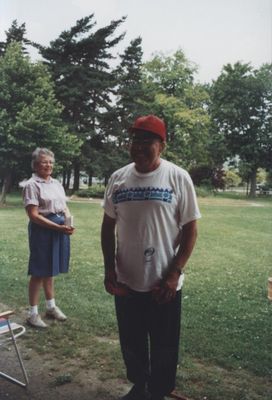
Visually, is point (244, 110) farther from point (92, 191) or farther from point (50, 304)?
point (50, 304)

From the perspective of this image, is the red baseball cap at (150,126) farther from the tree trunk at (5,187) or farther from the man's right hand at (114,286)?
the tree trunk at (5,187)

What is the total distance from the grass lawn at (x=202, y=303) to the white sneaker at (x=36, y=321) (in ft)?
0.30

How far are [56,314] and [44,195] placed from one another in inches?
31.1

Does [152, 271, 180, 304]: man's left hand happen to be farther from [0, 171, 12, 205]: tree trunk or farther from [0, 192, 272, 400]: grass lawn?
[0, 171, 12, 205]: tree trunk

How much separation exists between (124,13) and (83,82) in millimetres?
500

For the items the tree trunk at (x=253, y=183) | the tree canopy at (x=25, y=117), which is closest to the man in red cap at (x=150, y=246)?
the tree canopy at (x=25, y=117)

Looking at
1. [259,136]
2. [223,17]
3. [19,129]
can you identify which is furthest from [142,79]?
[19,129]

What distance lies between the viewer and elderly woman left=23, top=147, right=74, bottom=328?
8.30ft

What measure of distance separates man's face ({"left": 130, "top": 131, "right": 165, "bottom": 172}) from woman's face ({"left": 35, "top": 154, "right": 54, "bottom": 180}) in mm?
1066

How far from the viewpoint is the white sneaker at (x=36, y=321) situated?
2.66 metres

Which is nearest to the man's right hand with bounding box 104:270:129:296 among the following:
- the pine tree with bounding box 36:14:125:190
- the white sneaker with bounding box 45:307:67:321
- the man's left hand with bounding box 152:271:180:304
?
the man's left hand with bounding box 152:271:180:304

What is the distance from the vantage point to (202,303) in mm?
3145

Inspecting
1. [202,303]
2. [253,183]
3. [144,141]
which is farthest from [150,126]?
[202,303]

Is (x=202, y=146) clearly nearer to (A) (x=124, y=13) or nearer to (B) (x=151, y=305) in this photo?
(A) (x=124, y=13)
